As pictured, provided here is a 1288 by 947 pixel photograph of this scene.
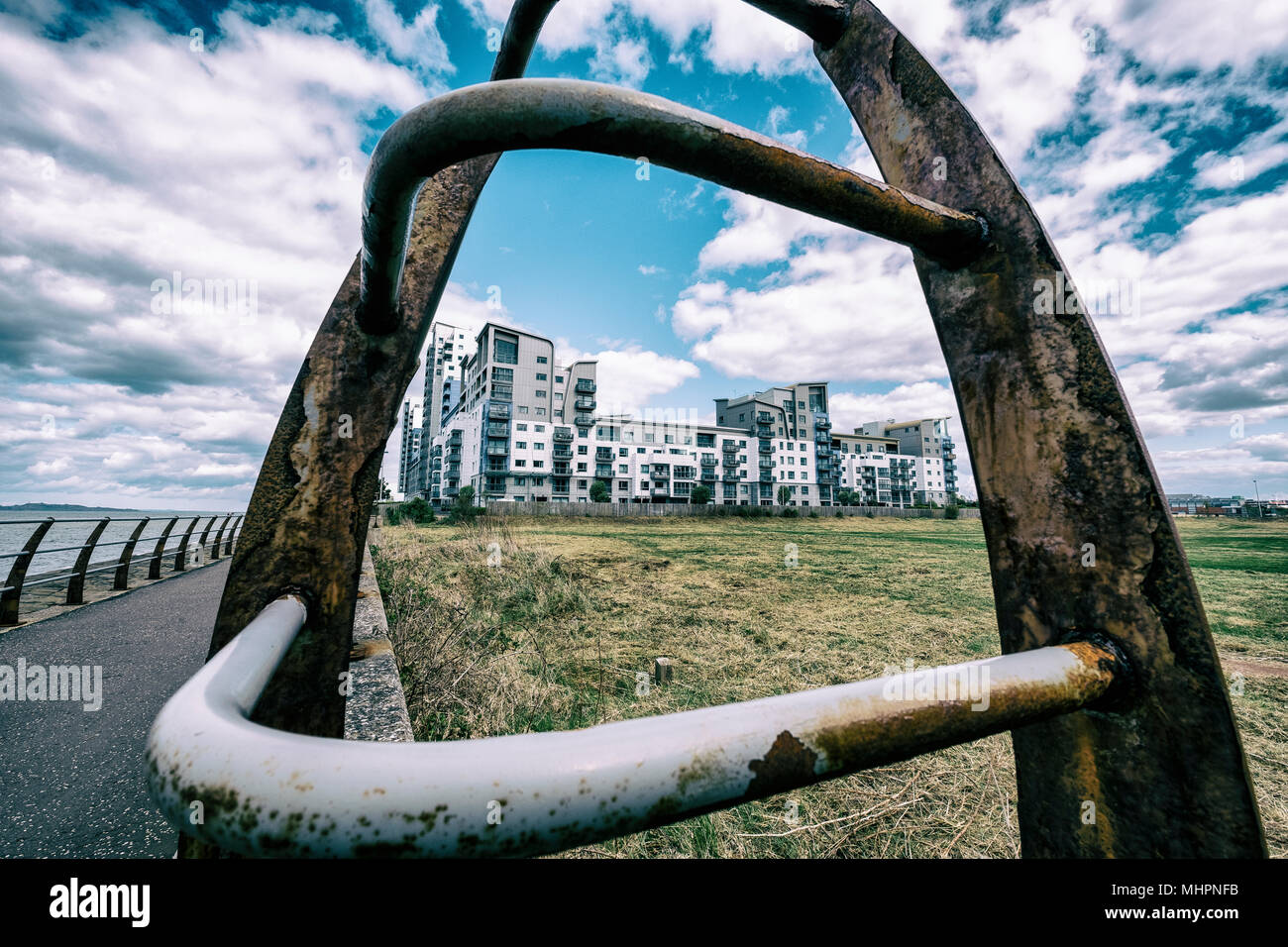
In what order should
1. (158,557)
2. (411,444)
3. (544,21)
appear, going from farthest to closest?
(411,444), (158,557), (544,21)

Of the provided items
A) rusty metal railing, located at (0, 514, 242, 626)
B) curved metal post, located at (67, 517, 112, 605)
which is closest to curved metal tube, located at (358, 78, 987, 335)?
rusty metal railing, located at (0, 514, 242, 626)

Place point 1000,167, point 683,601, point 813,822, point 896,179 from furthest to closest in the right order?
point 683,601
point 813,822
point 896,179
point 1000,167

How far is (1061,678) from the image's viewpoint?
0.73m

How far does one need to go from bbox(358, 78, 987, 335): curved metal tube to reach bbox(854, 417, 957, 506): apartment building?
85.4 meters

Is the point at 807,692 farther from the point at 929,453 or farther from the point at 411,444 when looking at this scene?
the point at 411,444

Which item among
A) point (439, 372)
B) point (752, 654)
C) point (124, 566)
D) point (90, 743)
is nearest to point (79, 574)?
point (124, 566)

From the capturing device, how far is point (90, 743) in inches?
128

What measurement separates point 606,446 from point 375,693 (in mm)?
52521

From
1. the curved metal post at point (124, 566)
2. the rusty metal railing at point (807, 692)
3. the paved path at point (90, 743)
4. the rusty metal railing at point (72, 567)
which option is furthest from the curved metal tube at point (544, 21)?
the curved metal post at point (124, 566)

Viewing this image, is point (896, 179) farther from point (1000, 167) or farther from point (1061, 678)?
point (1061, 678)

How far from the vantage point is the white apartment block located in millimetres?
50875
